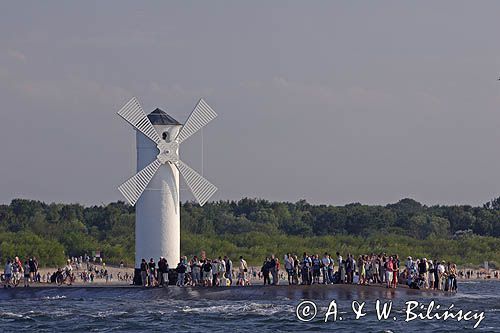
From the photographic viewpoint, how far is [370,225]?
10994cm

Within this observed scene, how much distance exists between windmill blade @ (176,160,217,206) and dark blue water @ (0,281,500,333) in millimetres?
6734

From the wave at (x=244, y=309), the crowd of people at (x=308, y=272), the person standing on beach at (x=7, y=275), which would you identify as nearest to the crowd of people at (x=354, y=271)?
the crowd of people at (x=308, y=272)

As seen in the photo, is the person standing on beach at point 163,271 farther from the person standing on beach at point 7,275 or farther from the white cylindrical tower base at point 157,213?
the person standing on beach at point 7,275

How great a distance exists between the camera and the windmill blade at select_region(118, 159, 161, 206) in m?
54.9

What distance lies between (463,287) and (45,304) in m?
24.7

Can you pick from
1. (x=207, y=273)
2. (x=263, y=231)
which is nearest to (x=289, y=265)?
(x=207, y=273)

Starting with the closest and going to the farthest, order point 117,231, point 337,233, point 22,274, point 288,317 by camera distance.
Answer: point 288,317 → point 22,274 → point 117,231 → point 337,233

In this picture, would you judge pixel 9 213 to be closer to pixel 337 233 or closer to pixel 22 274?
pixel 337 233

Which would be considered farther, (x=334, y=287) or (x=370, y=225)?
(x=370, y=225)

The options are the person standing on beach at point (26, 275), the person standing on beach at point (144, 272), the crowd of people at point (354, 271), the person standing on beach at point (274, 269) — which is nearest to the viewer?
the crowd of people at point (354, 271)

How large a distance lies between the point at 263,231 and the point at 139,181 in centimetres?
5250

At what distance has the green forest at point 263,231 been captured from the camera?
8488 centimetres

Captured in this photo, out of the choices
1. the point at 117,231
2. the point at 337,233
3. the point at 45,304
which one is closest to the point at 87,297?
the point at 45,304

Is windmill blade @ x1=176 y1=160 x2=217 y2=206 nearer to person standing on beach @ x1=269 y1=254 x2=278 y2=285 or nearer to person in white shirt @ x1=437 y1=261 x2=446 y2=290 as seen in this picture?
person standing on beach @ x1=269 y1=254 x2=278 y2=285
